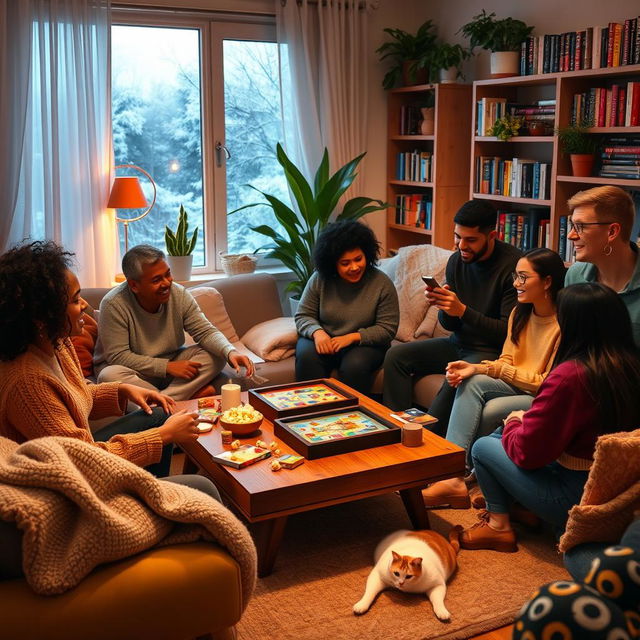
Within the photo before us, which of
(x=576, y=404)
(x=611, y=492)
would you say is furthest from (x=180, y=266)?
(x=611, y=492)

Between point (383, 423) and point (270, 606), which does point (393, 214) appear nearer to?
point (383, 423)

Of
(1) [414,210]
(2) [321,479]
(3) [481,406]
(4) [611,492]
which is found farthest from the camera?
(1) [414,210]

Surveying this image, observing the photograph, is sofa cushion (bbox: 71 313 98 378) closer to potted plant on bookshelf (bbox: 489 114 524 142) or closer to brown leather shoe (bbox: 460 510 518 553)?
brown leather shoe (bbox: 460 510 518 553)

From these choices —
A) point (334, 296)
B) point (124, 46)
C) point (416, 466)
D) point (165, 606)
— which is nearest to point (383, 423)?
point (416, 466)

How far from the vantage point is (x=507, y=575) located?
264cm

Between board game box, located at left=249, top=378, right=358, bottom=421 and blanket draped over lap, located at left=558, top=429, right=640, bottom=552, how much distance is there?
4.03 ft

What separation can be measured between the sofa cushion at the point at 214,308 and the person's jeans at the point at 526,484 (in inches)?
69.6

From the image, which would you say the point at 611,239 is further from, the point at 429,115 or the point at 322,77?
the point at 322,77

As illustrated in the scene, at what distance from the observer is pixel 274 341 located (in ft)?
13.3

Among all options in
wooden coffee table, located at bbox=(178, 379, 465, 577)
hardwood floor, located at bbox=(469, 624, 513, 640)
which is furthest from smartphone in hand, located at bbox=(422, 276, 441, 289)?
hardwood floor, located at bbox=(469, 624, 513, 640)

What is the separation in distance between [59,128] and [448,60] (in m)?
2.33

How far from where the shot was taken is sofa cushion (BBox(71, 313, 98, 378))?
3664 mm

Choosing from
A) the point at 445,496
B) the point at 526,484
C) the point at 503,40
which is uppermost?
the point at 503,40

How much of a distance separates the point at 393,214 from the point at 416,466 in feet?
10.7
